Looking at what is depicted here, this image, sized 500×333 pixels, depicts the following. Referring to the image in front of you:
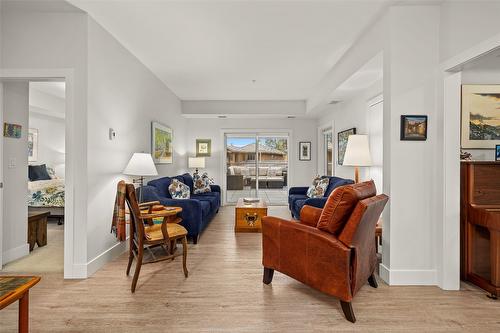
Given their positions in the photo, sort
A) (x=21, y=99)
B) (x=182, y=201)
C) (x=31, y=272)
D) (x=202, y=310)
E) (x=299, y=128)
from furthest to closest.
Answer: (x=299, y=128), (x=182, y=201), (x=21, y=99), (x=31, y=272), (x=202, y=310)

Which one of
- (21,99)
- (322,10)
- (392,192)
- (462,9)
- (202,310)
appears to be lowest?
(202,310)

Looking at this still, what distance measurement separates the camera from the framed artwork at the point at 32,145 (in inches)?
242

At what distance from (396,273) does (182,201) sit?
9.02 ft

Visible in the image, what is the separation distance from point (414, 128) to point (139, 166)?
3.12m

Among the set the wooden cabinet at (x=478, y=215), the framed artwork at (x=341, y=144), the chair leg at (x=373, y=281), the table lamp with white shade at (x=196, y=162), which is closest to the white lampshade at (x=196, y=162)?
the table lamp with white shade at (x=196, y=162)

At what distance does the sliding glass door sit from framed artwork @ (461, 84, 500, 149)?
4849 millimetres

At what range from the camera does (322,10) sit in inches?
107

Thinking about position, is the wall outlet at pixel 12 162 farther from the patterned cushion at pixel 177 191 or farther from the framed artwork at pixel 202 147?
the framed artwork at pixel 202 147

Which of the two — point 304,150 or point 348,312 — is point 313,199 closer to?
point 348,312

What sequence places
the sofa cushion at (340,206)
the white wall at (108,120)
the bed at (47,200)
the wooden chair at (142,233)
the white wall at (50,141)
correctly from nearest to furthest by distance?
the sofa cushion at (340,206) < the wooden chair at (142,233) < the white wall at (108,120) < the bed at (47,200) < the white wall at (50,141)

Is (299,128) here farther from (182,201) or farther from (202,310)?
(202,310)

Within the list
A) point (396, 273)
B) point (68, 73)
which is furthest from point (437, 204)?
point (68, 73)

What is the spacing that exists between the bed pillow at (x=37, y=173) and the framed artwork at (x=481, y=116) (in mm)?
7353

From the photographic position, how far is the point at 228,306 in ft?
7.41
